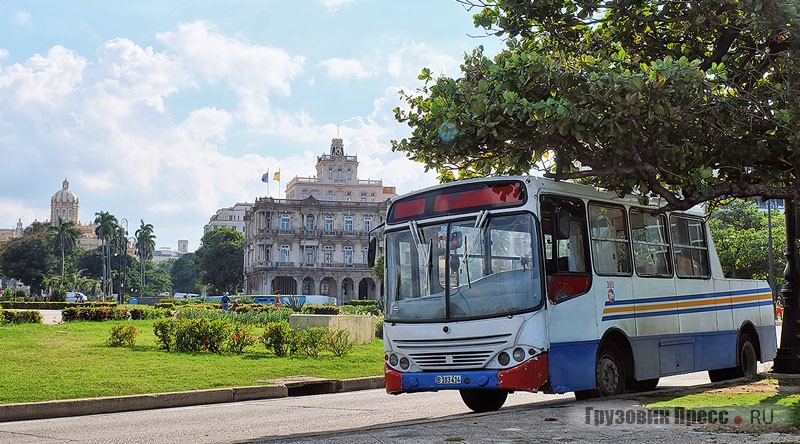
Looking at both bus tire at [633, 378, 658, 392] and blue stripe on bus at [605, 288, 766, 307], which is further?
bus tire at [633, 378, 658, 392]

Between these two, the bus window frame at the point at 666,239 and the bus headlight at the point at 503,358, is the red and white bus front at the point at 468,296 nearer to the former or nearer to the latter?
the bus headlight at the point at 503,358

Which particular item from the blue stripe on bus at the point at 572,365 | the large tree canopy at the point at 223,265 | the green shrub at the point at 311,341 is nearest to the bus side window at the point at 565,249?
the blue stripe on bus at the point at 572,365

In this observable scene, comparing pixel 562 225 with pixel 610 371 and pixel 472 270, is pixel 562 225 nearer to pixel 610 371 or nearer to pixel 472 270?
pixel 472 270

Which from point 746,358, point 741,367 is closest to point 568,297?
point 741,367

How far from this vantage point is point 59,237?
391ft

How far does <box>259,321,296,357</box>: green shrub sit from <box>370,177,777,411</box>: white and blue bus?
26.6 ft

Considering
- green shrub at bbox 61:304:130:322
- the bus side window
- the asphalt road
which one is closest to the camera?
the asphalt road

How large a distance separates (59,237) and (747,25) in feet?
395

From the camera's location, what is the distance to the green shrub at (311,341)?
18.6 metres

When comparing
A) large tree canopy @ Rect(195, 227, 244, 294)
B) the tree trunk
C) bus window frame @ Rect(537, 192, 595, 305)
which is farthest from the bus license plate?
large tree canopy @ Rect(195, 227, 244, 294)

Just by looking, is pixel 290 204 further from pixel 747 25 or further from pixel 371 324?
pixel 747 25

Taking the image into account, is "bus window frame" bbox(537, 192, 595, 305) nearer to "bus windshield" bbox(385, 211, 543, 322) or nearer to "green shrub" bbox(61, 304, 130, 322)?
"bus windshield" bbox(385, 211, 543, 322)

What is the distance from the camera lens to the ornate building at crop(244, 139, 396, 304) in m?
114

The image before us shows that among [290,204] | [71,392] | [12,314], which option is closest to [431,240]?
[71,392]
